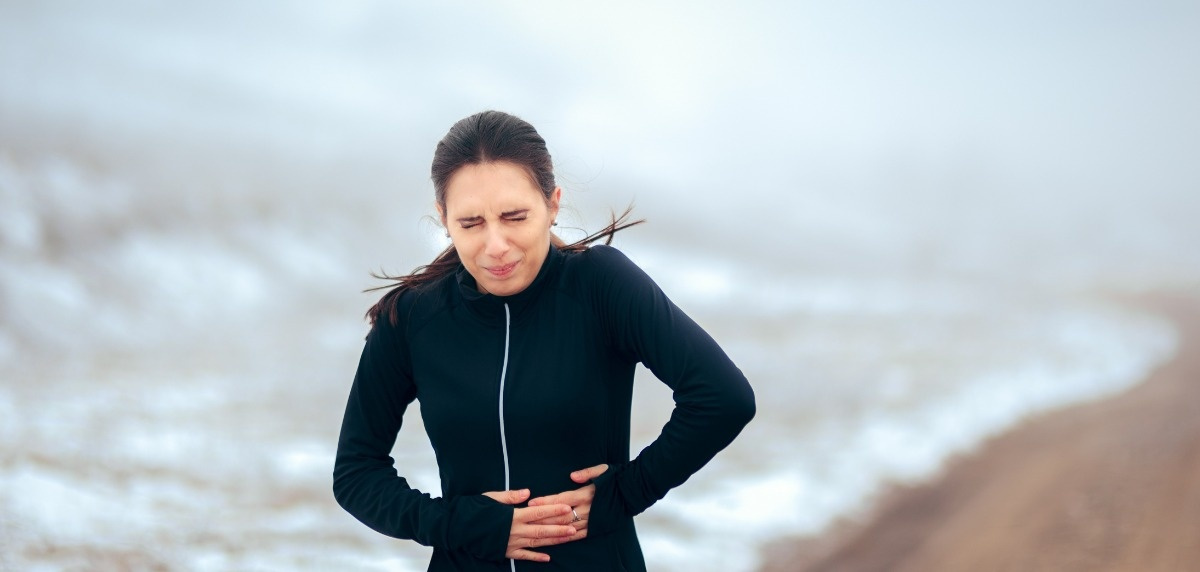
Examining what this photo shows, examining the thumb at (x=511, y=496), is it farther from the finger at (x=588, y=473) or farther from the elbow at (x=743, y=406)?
the elbow at (x=743, y=406)

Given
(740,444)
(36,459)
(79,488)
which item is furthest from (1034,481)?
(36,459)

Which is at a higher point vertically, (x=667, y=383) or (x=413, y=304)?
(x=413, y=304)

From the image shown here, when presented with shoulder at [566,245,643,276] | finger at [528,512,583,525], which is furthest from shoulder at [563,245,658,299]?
finger at [528,512,583,525]

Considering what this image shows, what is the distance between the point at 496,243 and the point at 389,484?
0.36 meters

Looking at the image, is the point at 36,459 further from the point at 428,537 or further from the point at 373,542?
the point at 428,537

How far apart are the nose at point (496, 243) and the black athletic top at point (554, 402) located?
0.22ft

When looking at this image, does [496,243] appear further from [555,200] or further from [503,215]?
[555,200]

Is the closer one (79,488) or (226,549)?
(226,549)

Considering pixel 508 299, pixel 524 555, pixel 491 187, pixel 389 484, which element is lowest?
pixel 524 555

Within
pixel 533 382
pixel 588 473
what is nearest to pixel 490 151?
pixel 533 382

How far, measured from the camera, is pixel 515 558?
1.27 meters

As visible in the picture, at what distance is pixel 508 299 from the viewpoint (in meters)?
1.28

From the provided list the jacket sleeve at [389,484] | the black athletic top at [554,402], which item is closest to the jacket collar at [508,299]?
the black athletic top at [554,402]

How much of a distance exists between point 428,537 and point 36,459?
2493mm
